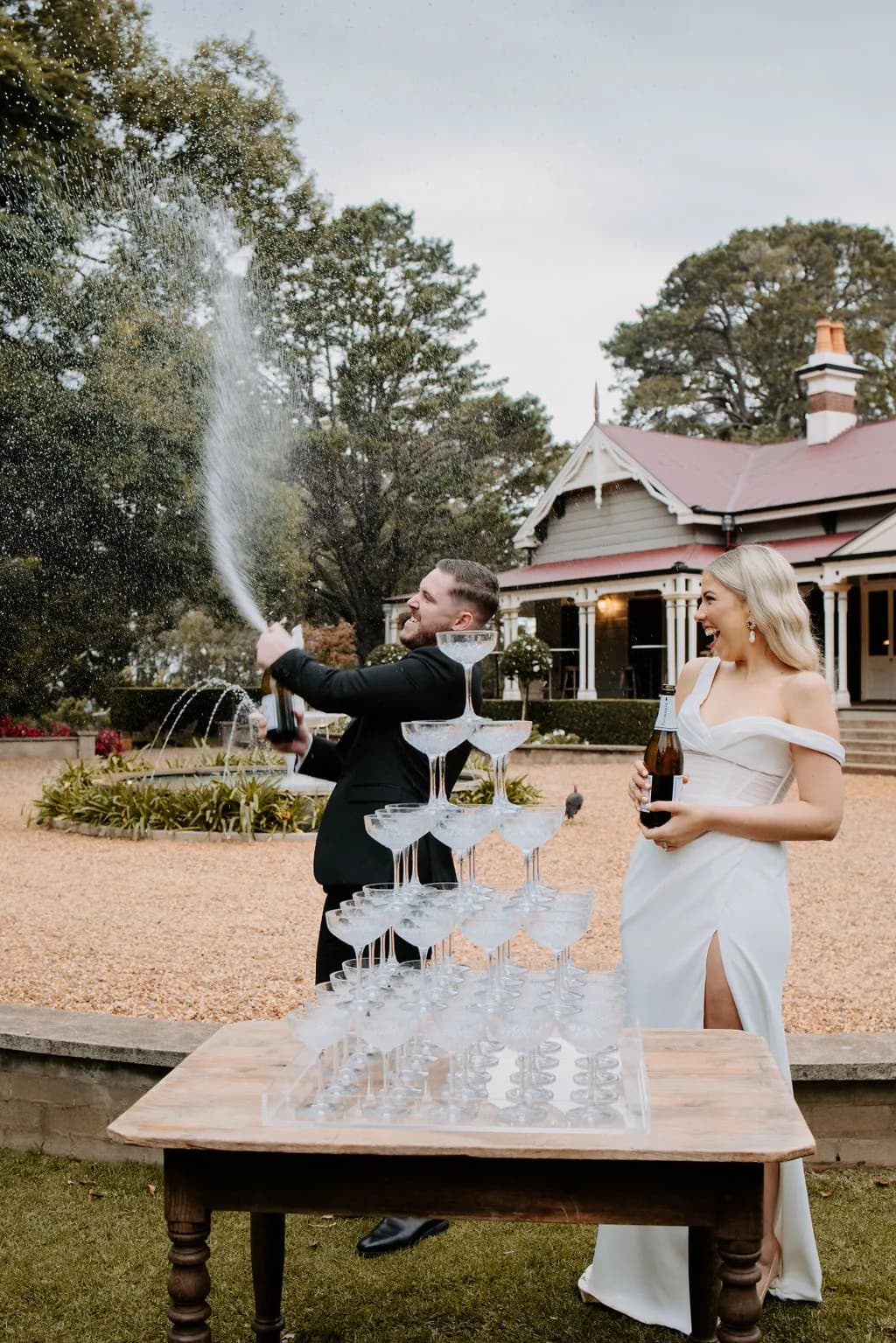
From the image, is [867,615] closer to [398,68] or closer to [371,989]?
[371,989]

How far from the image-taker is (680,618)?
23141mm

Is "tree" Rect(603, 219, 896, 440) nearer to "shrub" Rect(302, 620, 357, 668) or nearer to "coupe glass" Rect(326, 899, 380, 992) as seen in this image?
"shrub" Rect(302, 620, 357, 668)

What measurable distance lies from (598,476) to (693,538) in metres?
2.89

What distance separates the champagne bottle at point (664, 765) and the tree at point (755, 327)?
4300cm

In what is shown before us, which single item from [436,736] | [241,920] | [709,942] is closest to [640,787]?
[709,942]

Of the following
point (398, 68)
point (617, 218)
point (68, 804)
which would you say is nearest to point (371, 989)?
point (68, 804)

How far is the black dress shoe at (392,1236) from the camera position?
11.6ft

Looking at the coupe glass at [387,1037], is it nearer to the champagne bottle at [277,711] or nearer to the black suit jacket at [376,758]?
the black suit jacket at [376,758]

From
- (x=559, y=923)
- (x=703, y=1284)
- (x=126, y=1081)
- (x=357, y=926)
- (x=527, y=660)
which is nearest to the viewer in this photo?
(x=559, y=923)

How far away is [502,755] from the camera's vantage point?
295cm

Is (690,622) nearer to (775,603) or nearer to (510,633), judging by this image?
(510,633)

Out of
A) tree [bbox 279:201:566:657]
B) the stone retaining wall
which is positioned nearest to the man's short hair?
the stone retaining wall

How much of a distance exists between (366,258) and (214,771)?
27616 mm

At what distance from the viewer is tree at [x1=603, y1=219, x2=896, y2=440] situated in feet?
149
